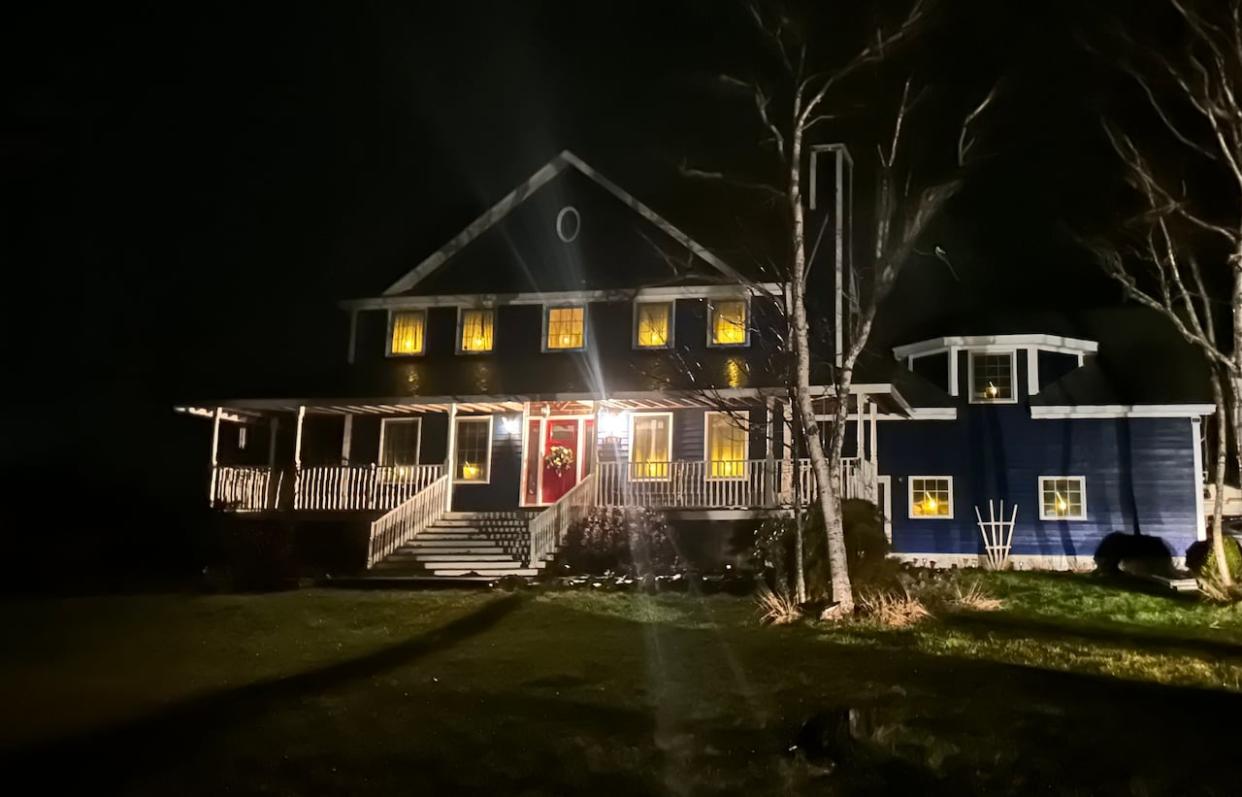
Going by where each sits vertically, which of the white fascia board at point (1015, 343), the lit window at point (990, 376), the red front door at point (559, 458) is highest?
the white fascia board at point (1015, 343)

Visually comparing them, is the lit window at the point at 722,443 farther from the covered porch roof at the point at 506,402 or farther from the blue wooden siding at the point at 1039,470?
the blue wooden siding at the point at 1039,470

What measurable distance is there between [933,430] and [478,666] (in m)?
15.0

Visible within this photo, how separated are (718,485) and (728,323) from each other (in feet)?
11.9

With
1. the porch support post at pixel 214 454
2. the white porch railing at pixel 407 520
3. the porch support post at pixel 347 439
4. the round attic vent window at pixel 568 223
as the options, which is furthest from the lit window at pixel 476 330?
the porch support post at pixel 214 454

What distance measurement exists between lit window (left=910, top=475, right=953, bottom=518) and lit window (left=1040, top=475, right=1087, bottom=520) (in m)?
1.90

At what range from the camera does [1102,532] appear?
2141cm

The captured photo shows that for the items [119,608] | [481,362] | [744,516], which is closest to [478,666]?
[119,608]

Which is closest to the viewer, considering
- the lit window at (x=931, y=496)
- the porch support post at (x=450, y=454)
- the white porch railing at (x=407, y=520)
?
the white porch railing at (x=407, y=520)

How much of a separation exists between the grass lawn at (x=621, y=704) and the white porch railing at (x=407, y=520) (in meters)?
5.31

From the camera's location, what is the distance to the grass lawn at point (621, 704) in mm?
6879

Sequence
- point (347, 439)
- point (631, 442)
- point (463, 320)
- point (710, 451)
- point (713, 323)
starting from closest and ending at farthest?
point (710, 451) → point (713, 323) → point (631, 442) → point (347, 439) → point (463, 320)

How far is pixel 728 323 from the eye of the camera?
21734 millimetres

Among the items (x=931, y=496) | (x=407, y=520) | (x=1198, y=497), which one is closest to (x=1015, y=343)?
(x=931, y=496)

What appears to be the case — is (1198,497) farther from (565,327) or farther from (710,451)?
(565,327)
